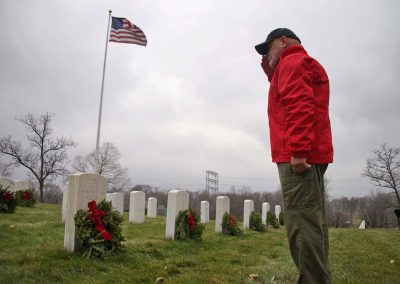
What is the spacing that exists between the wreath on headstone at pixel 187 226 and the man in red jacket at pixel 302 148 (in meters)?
5.60

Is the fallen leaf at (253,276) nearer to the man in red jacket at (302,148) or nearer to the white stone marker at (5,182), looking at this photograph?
the man in red jacket at (302,148)

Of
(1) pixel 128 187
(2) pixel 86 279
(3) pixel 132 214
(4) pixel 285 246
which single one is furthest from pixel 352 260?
(1) pixel 128 187

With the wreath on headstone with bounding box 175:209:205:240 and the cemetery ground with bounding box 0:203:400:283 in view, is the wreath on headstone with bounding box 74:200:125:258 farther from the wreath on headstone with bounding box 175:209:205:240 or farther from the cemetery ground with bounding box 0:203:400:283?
the wreath on headstone with bounding box 175:209:205:240

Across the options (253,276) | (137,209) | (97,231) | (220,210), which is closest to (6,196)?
(137,209)

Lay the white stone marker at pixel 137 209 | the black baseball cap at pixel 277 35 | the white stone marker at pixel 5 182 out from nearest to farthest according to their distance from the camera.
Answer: the black baseball cap at pixel 277 35 < the white stone marker at pixel 5 182 < the white stone marker at pixel 137 209

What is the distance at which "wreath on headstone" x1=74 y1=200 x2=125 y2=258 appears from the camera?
570 cm

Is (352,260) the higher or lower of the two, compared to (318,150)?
lower

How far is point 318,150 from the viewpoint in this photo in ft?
9.71

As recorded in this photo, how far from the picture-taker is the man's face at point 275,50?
3.39m

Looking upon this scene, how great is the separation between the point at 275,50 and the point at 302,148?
1.14 m

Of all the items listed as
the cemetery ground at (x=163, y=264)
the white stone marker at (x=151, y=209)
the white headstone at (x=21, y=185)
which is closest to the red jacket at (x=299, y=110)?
the cemetery ground at (x=163, y=264)

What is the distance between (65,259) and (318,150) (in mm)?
4131

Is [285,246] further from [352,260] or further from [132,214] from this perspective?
[132,214]

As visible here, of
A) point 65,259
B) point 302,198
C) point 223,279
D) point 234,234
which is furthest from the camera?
point 234,234
